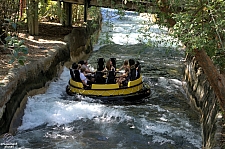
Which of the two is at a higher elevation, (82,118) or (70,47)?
(70,47)

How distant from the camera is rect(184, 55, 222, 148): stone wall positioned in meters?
6.65

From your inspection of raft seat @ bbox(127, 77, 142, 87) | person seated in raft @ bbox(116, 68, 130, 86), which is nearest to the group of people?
person seated in raft @ bbox(116, 68, 130, 86)

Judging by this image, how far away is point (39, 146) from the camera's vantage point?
23.9 feet

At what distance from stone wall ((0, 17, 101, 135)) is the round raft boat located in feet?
3.76

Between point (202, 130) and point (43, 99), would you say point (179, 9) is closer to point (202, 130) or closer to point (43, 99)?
point (202, 130)

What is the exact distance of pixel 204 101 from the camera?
923cm

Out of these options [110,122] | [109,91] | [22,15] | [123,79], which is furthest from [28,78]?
[22,15]

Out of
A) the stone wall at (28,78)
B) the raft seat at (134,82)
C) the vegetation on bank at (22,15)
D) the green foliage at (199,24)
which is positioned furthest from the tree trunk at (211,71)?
the raft seat at (134,82)

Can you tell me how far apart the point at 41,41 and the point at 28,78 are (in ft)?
14.8

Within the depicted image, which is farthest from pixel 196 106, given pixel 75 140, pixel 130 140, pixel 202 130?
pixel 75 140

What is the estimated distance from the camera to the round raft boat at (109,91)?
406 inches

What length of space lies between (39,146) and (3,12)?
216 inches

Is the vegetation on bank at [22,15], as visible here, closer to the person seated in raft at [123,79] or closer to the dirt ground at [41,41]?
the dirt ground at [41,41]

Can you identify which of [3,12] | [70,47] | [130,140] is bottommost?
[130,140]
